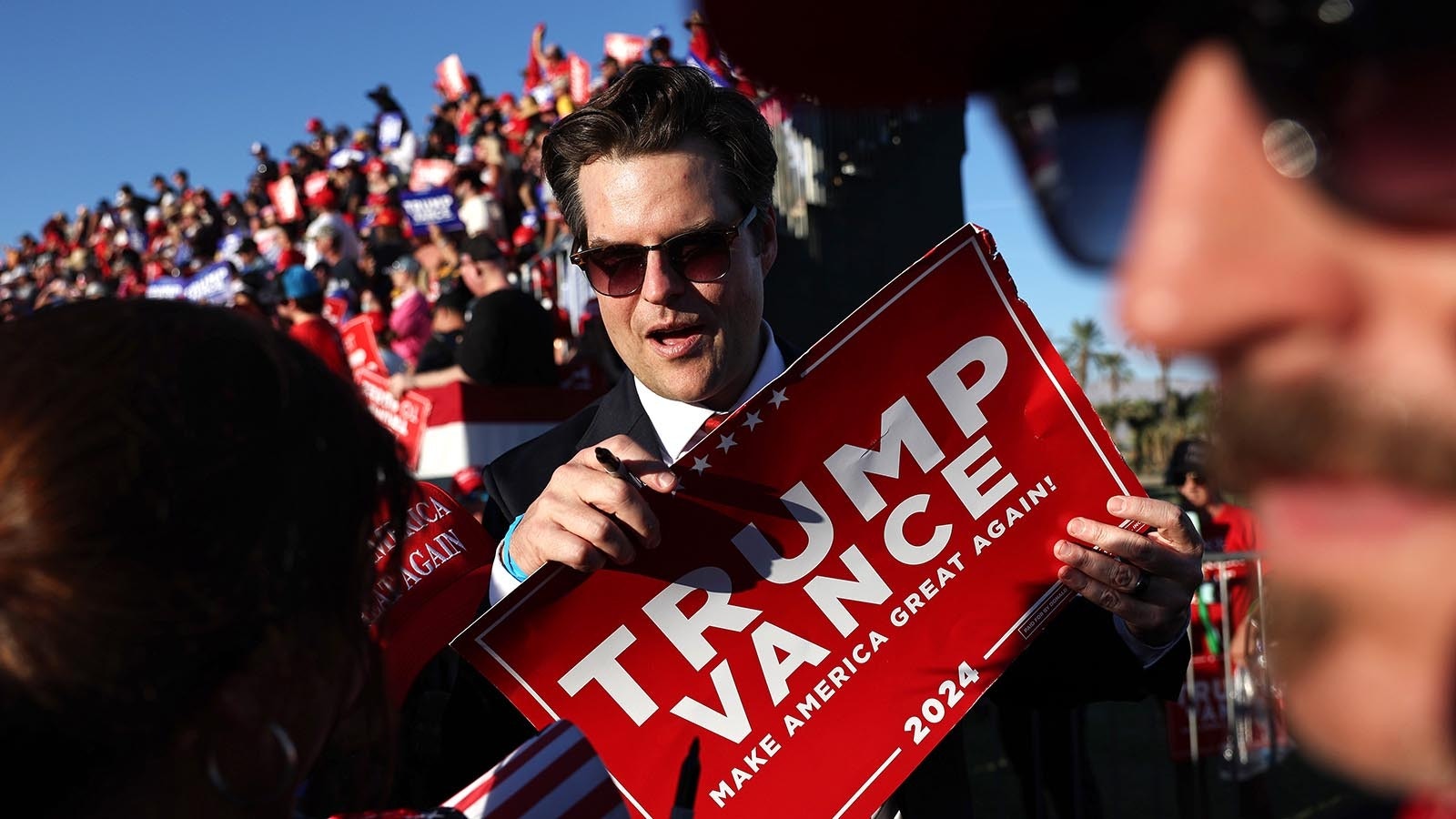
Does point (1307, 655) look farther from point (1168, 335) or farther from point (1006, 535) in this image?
point (1006, 535)

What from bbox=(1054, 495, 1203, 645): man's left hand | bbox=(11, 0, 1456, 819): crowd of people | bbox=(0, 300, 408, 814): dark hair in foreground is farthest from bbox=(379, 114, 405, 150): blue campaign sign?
bbox=(0, 300, 408, 814): dark hair in foreground

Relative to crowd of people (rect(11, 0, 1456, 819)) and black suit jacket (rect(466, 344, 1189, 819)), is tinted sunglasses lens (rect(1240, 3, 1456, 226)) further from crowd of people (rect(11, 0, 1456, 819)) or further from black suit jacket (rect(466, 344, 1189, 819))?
black suit jacket (rect(466, 344, 1189, 819))

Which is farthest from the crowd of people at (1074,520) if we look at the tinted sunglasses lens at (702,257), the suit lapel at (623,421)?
the tinted sunglasses lens at (702,257)

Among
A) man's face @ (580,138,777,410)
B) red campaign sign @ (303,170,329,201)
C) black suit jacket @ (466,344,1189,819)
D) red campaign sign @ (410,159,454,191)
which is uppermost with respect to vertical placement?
red campaign sign @ (303,170,329,201)

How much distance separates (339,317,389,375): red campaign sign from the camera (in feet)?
21.6

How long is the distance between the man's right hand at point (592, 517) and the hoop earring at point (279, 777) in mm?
648

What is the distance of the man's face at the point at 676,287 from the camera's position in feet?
7.61

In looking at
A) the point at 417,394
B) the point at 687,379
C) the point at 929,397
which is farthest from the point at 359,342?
the point at 929,397

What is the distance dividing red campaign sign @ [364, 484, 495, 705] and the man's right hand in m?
0.22

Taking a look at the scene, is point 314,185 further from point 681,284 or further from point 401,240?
point 681,284

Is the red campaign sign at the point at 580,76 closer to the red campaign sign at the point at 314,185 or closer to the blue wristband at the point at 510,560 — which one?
the red campaign sign at the point at 314,185

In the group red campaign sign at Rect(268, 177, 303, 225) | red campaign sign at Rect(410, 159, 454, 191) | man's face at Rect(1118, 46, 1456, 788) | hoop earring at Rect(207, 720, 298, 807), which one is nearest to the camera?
man's face at Rect(1118, 46, 1456, 788)

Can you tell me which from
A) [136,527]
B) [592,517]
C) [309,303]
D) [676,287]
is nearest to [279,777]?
[136,527]

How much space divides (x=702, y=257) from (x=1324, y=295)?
1.77m
